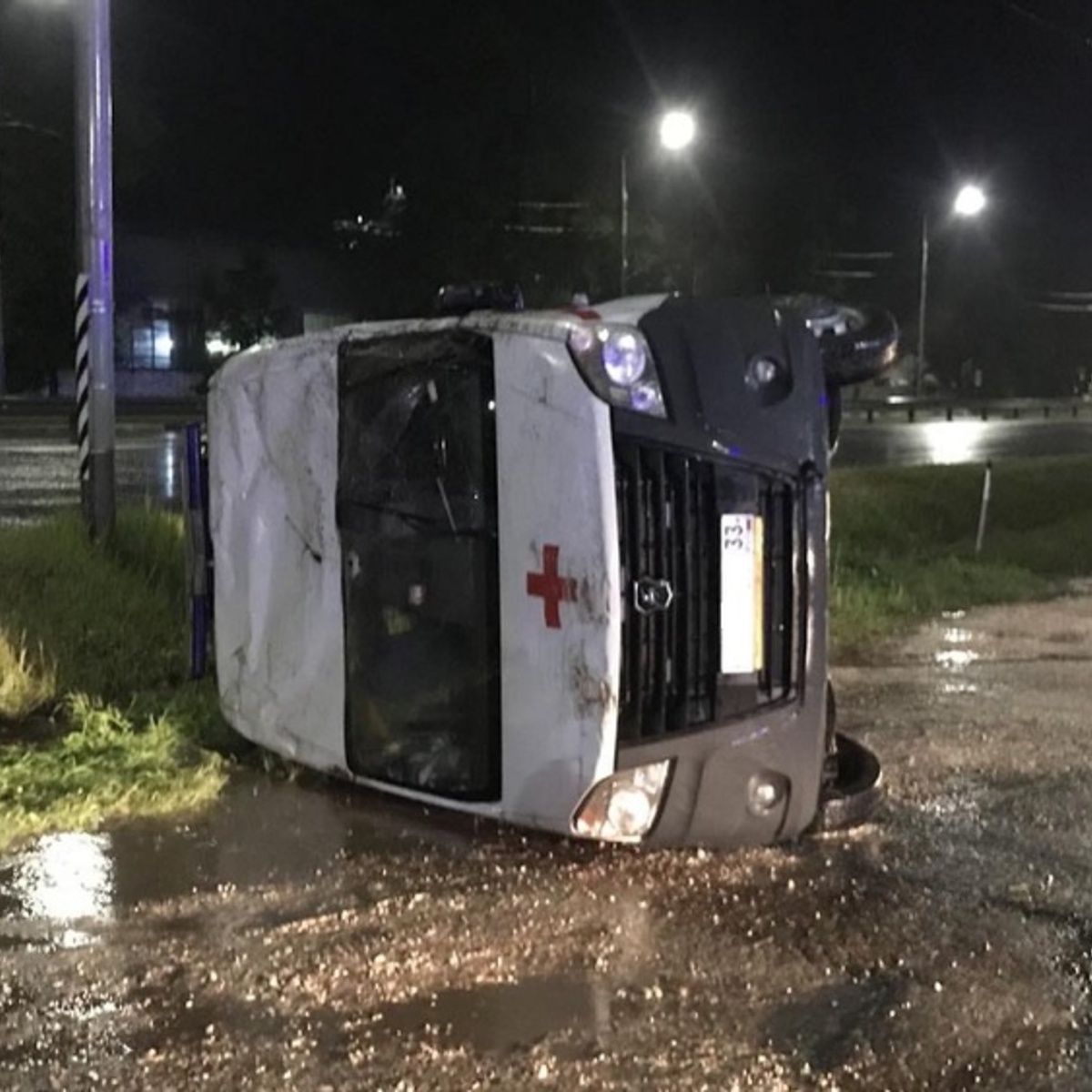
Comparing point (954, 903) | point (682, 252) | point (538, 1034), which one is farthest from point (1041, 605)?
point (682, 252)

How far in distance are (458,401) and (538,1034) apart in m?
1.93

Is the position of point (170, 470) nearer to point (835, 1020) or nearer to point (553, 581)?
point (553, 581)

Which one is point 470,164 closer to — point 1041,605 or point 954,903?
point 1041,605

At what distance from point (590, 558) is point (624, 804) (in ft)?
2.54

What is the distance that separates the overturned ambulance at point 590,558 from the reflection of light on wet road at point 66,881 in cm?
89

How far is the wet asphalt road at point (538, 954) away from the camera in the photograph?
3461 mm

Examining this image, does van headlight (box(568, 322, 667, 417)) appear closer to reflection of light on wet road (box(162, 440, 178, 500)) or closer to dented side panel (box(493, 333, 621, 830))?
dented side panel (box(493, 333, 621, 830))

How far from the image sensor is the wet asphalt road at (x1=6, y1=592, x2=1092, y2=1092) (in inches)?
136

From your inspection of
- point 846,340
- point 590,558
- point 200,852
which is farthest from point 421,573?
point 846,340

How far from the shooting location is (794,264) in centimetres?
5034

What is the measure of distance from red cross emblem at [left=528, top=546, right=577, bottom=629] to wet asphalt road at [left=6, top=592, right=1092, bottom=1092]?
2.99ft

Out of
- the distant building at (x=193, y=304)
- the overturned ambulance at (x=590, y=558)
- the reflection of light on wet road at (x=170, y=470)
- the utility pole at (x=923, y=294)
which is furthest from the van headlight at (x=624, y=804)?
the distant building at (x=193, y=304)

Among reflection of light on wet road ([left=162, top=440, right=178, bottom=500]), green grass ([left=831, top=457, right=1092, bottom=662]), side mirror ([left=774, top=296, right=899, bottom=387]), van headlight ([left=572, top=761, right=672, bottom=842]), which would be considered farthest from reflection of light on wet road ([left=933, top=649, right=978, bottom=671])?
reflection of light on wet road ([left=162, top=440, right=178, bottom=500])

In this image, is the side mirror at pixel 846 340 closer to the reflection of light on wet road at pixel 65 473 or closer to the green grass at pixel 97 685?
the green grass at pixel 97 685
